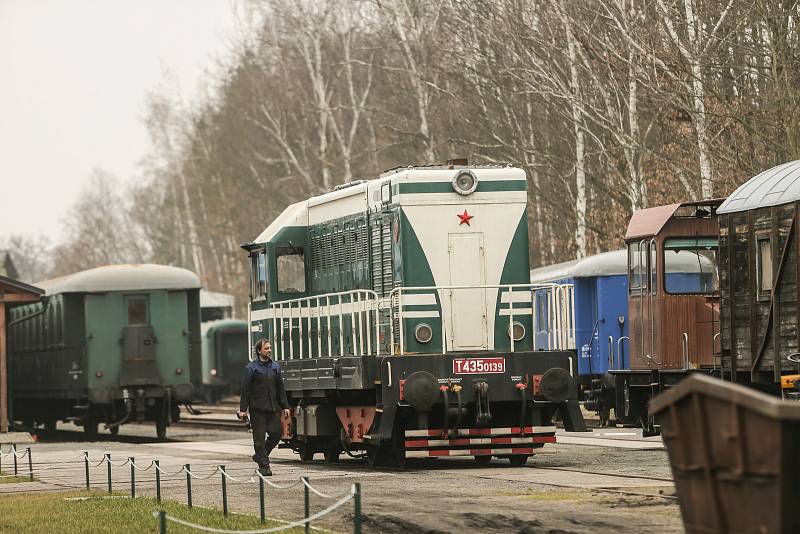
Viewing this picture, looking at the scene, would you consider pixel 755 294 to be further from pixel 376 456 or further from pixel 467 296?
pixel 376 456

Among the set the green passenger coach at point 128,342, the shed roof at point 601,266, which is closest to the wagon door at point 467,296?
the shed roof at point 601,266

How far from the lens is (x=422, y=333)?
20.7 m

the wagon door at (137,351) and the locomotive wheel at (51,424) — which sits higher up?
the wagon door at (137,351)

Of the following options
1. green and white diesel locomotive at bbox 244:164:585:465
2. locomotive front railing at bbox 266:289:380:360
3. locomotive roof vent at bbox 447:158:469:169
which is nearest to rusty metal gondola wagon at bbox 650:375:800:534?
green and white diesel locomotive at bbox 244:164:585:465

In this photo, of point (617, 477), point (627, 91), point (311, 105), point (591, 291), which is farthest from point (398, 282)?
point (311, 105)

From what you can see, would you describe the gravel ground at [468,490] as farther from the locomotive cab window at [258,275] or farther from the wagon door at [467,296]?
the locomotive cab window at [258,275]

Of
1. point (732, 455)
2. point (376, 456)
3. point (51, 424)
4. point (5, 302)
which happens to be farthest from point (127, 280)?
point (732, 455)

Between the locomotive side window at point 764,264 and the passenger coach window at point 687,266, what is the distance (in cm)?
320

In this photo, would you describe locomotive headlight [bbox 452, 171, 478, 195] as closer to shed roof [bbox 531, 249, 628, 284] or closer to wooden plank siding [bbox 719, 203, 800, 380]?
wooden plank siding [bbox 719, 203, 800, 380]

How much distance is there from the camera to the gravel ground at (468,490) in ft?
45.6

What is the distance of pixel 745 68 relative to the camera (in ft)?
102

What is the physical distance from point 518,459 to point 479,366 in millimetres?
1993

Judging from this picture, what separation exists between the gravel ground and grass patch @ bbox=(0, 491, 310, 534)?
0.56m

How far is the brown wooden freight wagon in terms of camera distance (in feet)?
64.9
